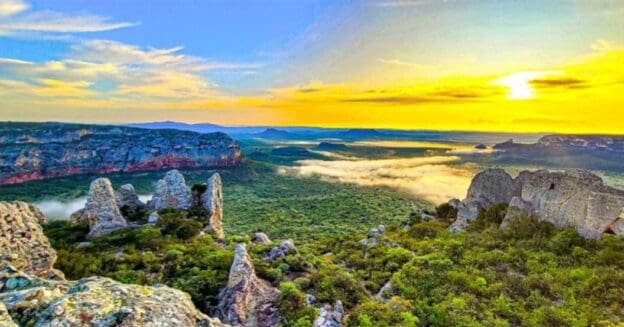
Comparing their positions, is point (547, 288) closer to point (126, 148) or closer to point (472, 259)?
point (472, 259)

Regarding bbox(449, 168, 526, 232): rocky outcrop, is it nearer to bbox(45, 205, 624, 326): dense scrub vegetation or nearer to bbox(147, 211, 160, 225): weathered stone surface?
bbox(45, 205, 624, 326): dense scrub vegetation

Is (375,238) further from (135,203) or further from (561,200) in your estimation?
(135,203)

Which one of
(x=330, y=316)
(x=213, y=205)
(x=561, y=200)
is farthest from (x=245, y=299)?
(x=561, y=200)

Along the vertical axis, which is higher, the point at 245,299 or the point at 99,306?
the point at 99,306

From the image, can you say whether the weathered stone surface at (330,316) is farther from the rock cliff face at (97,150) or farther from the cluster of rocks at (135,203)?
the rock cliff face at (97,150)

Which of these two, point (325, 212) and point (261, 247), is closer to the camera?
point (261, 247)

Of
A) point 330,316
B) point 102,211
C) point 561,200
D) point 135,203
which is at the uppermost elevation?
point 561,200

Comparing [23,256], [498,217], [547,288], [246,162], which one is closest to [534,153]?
[246,162]

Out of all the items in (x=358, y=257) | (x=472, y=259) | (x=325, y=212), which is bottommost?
(x=325, y=212)

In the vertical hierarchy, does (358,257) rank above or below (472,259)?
below
